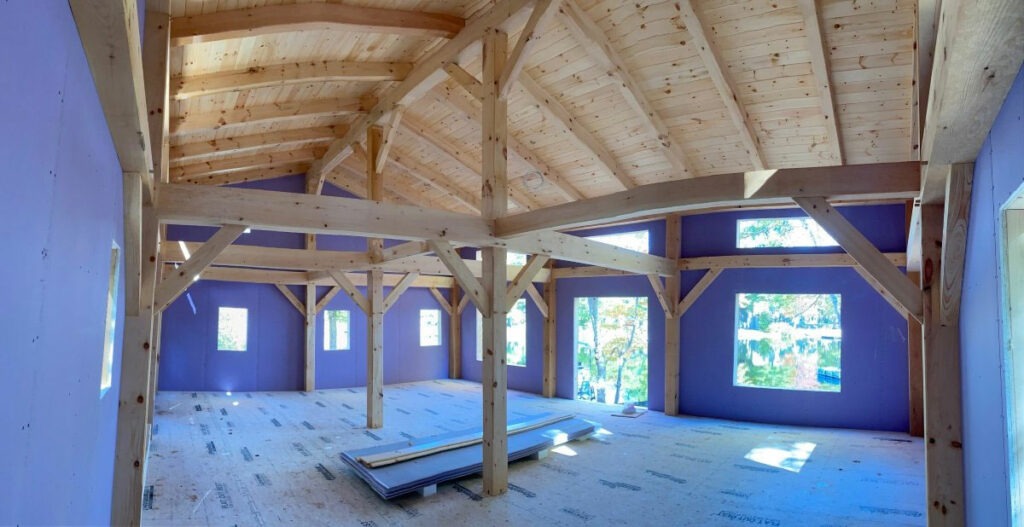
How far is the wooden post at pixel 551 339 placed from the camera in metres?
10.4

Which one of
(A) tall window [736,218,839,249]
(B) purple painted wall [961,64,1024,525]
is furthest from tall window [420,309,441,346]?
(B) purple painted wall [961,64,1024,525]

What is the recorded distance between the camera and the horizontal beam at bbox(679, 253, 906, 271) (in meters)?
7.30

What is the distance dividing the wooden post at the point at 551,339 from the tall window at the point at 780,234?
3.58m

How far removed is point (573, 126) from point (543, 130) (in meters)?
0.63

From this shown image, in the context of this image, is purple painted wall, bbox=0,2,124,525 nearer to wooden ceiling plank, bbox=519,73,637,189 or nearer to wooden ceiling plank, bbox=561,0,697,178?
wooden ceiling plank, bbox=561,0,697,178

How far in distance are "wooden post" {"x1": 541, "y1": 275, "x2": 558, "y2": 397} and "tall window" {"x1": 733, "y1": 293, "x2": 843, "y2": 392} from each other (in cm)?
340

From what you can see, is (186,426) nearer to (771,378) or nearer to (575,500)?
(575,500)

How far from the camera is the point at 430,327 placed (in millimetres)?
13094

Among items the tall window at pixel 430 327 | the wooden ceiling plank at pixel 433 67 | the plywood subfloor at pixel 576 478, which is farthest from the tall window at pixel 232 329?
the wooden ceiling plank at pixel 433 67

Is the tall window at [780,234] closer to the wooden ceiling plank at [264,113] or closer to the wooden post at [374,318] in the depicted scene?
the wooden post at [374,318]

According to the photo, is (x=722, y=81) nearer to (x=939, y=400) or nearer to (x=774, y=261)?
(x=774, y=261)

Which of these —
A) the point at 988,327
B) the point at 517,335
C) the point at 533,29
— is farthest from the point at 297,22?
the point at 517,335

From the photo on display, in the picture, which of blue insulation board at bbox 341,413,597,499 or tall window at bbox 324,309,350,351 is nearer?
blue insulation board at bbox 341,413,597,499

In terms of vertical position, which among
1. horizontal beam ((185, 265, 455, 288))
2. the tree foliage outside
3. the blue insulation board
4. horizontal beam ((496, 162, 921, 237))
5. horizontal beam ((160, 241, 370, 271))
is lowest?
the blue insulation board
